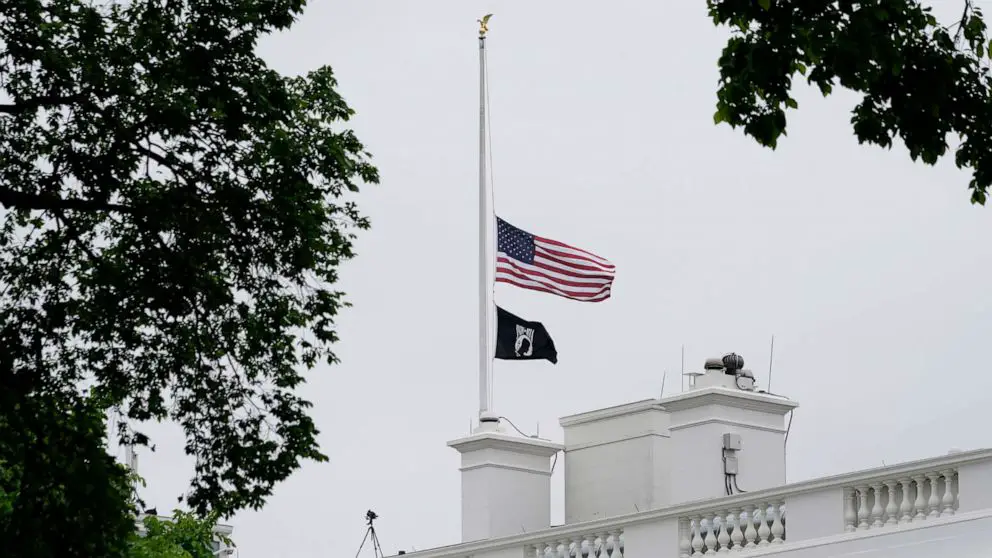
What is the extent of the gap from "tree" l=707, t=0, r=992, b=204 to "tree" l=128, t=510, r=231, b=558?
49.8ft

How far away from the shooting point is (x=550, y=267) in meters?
29.3

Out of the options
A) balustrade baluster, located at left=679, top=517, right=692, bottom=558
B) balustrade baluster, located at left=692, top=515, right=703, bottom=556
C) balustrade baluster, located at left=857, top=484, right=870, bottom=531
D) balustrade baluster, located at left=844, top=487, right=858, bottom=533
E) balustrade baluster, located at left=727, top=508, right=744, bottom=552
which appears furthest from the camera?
balustrade baluster, located at left=679, top=517, right=692, bottom=558

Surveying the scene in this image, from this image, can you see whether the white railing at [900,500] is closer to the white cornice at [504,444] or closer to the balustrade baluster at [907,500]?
→ the balustrade baluster at [907,500]

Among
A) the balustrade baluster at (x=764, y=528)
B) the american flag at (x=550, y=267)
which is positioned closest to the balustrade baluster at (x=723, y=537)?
the balustrade baluster at (x=764, y=528)

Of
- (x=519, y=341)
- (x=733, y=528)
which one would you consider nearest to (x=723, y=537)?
(x=733, y=528)

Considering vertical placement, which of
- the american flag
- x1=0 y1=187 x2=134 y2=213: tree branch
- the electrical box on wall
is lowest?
x1=0 y1=187 x2=134 y2=213: tree branch

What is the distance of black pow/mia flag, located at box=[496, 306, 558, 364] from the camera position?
29.4 metres

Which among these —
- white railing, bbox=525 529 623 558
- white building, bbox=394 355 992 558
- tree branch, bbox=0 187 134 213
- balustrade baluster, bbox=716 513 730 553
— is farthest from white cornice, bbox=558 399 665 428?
tree branch, bbox=0 187 134 213

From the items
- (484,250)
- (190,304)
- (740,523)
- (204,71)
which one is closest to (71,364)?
(190,304)

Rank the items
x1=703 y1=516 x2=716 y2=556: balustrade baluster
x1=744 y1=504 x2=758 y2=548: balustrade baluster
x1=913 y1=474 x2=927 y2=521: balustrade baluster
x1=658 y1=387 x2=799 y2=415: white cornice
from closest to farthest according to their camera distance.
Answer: x1=913 y1=474 x2=927 y2=521: balustrade baluster < x1=744 y1=504 x2=758 y2=548: balustrade baluster < x1=703 y1=516 x2=716 y2=556: balustrade baluster < x1=658 y1=387 x2=799 y2=415: white cornice

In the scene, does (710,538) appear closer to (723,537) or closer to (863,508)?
(723,537)

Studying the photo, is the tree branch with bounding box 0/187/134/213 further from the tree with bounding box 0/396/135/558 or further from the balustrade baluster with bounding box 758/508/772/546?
the balustrade baluster with bounding box 758/508/772/546

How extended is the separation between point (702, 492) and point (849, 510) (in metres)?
4.14

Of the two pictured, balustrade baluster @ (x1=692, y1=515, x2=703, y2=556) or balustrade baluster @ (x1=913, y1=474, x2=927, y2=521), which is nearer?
balustrade baluster @ (x1=913, y1=474, x2=927, y2=521)
